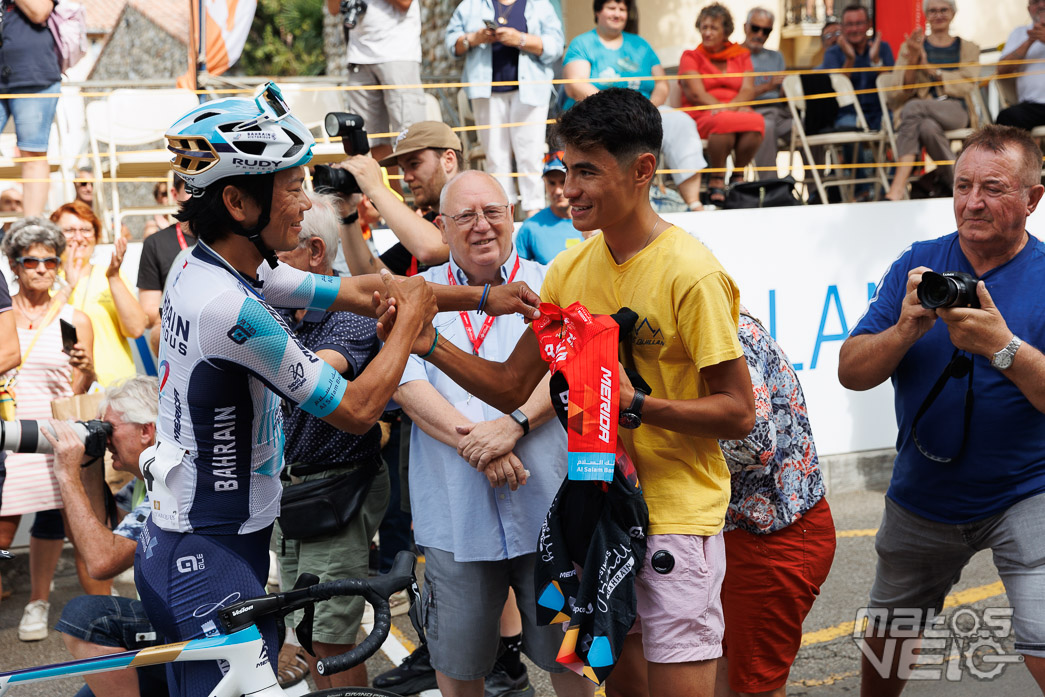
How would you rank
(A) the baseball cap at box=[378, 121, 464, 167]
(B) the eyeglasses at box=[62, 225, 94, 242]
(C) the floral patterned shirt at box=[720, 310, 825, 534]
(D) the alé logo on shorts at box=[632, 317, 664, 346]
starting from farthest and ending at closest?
(B) the eyeglasses at box=[62, 225, 94, 242]
(A) the baseball cap at box=[378, 121, 464, 167]
(C) the floral patterned shirt at box=[720, 310, 825, 534]
(D) the alé logo on shorts at box=[632, 317, 664, 346]

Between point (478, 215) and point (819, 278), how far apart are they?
14.5ft

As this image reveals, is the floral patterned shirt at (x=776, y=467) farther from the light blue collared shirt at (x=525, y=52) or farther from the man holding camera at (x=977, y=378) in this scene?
the light blue collared shirt at (x=525, y=52)

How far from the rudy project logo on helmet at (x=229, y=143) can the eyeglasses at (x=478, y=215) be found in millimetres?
1266

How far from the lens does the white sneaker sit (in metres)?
5.35

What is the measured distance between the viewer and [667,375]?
2906 millimetres

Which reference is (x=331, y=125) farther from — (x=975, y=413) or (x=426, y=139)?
(x=975, y=413)

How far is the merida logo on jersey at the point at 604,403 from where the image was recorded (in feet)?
8.70

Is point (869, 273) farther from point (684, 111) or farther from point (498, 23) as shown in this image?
point (498, 23)

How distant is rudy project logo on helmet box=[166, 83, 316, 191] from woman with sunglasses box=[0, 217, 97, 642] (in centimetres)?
337

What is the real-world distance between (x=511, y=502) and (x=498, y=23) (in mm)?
5140

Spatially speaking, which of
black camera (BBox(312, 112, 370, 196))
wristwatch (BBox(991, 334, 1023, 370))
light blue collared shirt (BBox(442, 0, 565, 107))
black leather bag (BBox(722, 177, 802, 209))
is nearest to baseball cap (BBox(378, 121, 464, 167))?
black camera (BBox(312, 112, 370, 196))

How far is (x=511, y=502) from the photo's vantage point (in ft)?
11.9

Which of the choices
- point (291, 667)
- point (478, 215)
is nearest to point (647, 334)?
point (478, 215)

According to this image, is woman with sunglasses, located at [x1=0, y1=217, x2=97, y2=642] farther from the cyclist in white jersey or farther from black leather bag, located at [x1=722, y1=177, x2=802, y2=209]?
black leather bag, located at [x1=722, y1=177, x2=802, y2=209]
